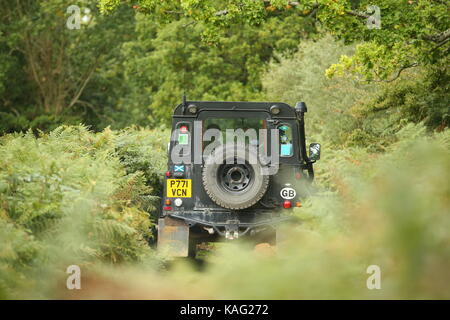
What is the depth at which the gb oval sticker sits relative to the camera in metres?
12.8

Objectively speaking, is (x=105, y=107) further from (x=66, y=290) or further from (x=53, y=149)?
(x=66, y=290)

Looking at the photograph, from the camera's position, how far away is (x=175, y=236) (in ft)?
41.6

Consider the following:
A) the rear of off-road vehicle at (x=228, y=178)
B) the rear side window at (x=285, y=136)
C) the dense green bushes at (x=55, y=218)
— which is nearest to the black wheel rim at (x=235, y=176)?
the rear of off-road vehicle at (x=228, y=178)

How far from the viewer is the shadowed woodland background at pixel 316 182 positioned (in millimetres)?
6914

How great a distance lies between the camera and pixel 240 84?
4012cm

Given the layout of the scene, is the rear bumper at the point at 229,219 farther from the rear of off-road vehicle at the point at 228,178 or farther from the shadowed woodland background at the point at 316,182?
the shadowed woodland background at the point at 316,182

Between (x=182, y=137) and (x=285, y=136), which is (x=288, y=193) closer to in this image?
(x=285, y=136)

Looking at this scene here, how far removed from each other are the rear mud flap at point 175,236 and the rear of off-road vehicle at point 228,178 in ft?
0.05

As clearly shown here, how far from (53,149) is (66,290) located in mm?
5332

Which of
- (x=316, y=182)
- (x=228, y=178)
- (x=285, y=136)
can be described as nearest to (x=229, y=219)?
(x=228, y=178)

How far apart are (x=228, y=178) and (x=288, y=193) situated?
109 cm

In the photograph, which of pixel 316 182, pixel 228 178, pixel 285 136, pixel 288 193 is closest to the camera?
pixel 228 178
